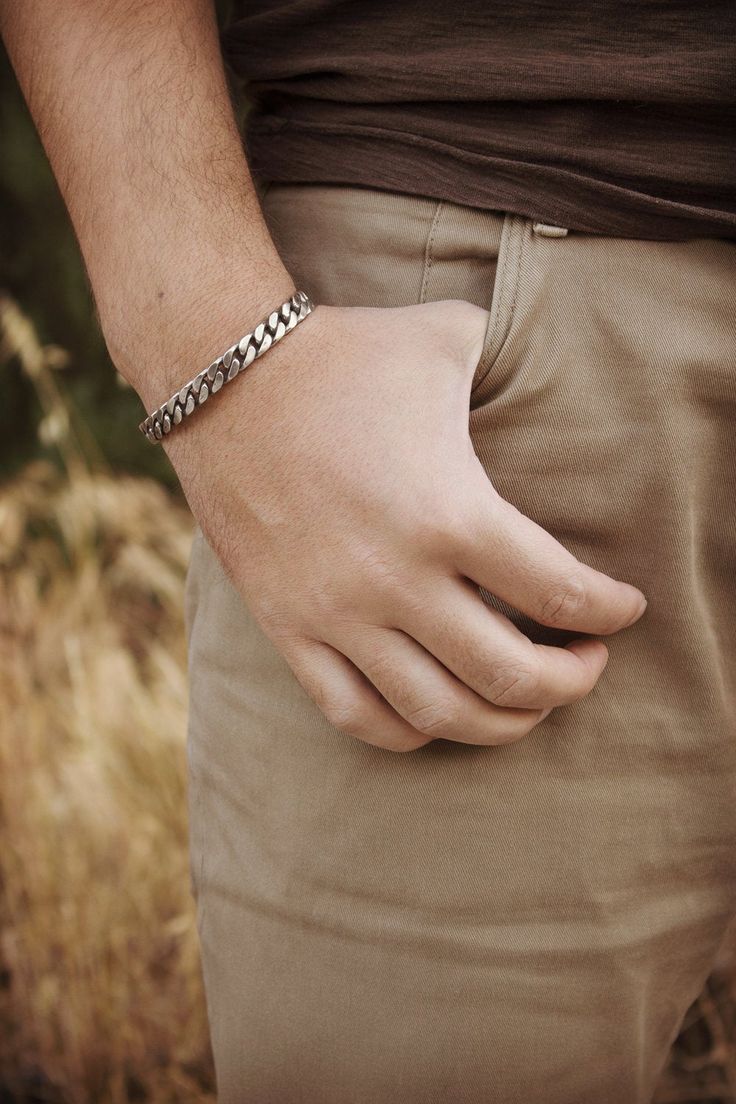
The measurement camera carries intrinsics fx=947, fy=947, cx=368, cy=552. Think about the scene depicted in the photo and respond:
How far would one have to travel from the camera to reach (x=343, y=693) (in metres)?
0.77

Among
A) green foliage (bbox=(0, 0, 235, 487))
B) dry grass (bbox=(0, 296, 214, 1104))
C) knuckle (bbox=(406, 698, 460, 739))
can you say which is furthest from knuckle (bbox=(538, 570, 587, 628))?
green foliage (bbox=(0, 0, 235, 487))

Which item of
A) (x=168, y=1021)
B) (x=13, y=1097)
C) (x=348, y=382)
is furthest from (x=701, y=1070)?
(x=348, y=382)

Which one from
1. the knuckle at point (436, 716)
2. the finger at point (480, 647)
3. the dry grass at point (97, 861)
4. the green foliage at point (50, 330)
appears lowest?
the dry grass at point (97, 861)

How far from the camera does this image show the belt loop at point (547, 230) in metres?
0.77

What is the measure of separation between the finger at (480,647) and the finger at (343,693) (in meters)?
0.07

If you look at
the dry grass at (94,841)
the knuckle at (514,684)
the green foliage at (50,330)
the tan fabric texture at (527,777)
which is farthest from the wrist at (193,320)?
the green foliage at (50,330)

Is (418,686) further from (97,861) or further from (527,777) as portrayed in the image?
(97,861)

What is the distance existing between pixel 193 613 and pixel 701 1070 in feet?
5.17

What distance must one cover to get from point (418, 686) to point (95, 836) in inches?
61.3

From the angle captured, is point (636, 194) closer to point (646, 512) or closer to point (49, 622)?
point (646, 512)

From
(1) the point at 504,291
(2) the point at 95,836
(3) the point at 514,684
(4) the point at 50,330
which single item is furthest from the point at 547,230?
(4) the point at 50,330

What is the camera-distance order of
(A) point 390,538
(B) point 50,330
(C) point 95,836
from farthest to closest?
1. (B) point 50,330
2. (C) point 95,836
3. (A) point 390,538

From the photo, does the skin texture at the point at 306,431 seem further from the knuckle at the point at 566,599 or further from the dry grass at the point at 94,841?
the dry grass at the point at 94,841

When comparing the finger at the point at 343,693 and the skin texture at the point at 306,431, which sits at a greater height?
the skin texture at the point at 306,431
